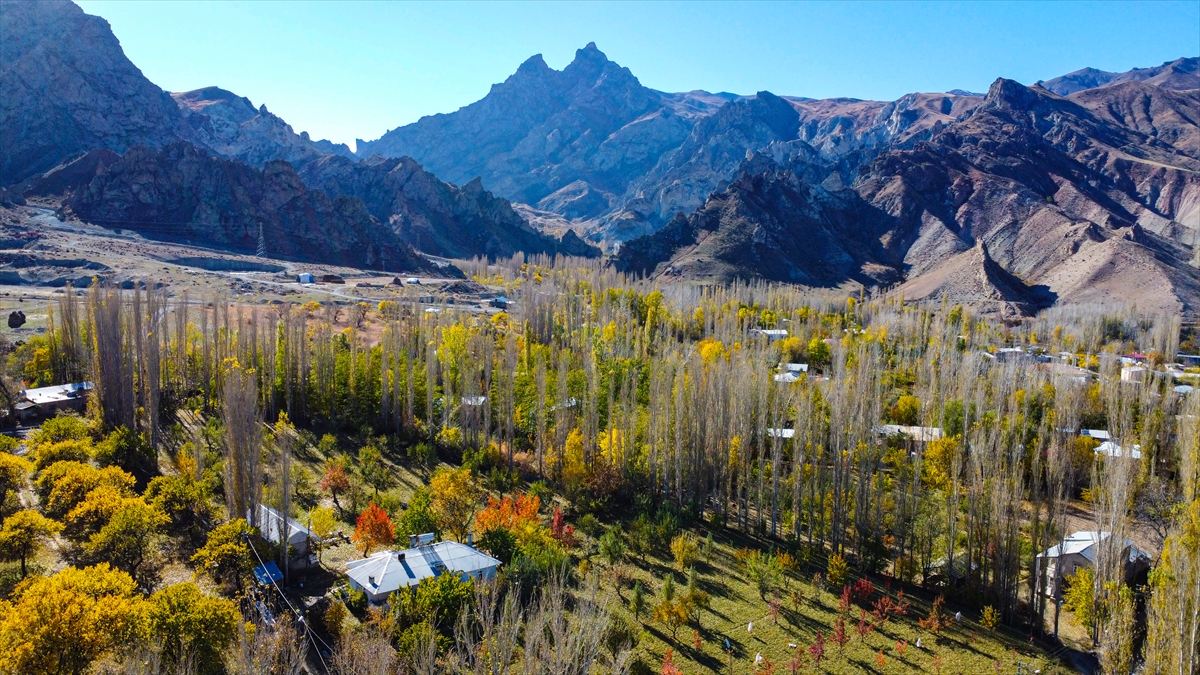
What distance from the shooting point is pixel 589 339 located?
174 feet

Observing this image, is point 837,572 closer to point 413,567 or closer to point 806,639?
point 806,639

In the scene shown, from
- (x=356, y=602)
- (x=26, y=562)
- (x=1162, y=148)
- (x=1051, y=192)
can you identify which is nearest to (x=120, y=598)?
(x=356, y=602)

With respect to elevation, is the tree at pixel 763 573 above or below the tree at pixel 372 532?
below

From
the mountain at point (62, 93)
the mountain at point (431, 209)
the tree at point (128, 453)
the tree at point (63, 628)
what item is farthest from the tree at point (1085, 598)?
the mountain at point (62, 93)

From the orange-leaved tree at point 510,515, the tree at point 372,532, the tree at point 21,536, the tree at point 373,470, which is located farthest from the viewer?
the tree at point 373,470

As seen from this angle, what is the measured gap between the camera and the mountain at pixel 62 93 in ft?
406

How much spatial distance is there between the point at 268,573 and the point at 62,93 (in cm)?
15437

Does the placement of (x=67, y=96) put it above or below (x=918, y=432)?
above

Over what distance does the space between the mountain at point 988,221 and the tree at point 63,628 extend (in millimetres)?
96819

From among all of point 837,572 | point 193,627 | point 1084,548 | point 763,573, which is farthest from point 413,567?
point 1084,548

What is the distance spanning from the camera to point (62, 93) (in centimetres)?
13012

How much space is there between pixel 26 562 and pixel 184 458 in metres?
8.05

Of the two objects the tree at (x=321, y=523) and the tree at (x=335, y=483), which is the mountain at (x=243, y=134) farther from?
the tree at (x=321, y=523)

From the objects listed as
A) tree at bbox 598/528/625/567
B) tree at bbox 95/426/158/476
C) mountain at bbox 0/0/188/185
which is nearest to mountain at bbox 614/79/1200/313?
tree at bbox 598/528/625/567
